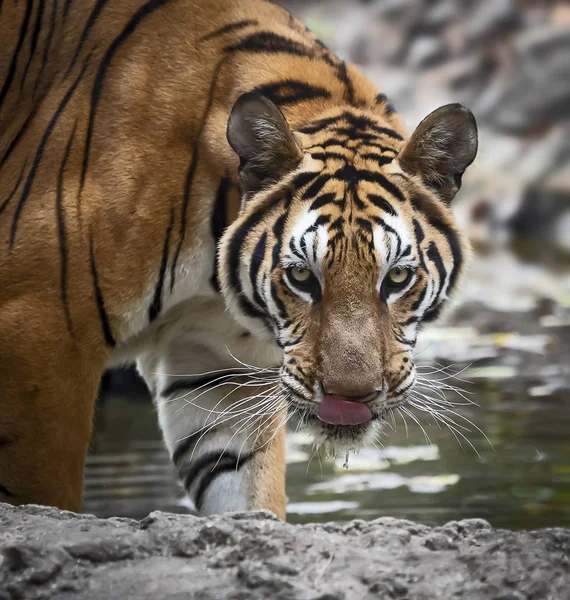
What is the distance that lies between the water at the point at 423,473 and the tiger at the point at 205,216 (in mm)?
987

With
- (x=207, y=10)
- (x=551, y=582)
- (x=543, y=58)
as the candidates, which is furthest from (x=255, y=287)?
(x=543, y=58)

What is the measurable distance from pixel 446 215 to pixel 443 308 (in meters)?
0.30

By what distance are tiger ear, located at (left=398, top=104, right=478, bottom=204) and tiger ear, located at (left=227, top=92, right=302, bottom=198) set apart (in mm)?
356

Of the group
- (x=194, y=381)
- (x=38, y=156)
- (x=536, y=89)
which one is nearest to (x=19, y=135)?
(x=38, y=156)

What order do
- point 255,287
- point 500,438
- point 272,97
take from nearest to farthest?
1. point 255,287
2. point 272,97
3. point 500,438

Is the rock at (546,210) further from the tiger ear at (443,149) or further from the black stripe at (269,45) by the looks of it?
the tiger ear at (443,149)

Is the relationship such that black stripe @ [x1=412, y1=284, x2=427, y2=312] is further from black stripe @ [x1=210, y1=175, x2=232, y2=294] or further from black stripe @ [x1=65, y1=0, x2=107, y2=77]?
black stripe @ [x1=65, y1=0, x2=107, y2=77]

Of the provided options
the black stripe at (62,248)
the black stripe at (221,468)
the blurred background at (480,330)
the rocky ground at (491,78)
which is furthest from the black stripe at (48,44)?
the rocky ground at (491,78)

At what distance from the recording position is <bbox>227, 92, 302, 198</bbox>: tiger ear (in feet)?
11.8

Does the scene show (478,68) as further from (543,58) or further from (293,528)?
(293,528)

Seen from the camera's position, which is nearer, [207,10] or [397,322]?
[397,322]

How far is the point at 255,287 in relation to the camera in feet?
12.2

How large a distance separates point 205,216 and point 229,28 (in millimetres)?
687

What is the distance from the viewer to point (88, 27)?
4.05 metres
